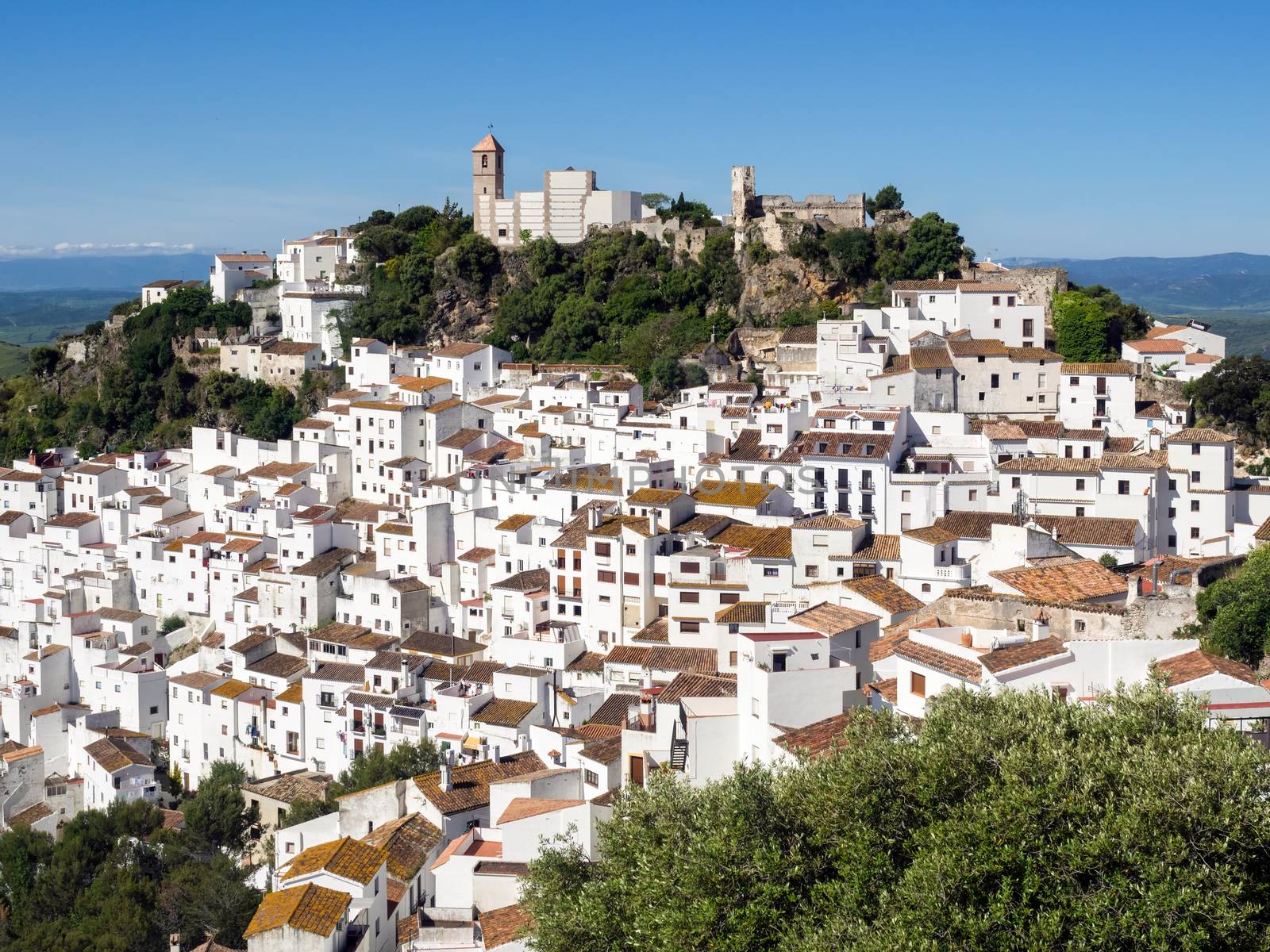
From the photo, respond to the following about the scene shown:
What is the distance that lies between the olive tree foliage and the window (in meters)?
4.16

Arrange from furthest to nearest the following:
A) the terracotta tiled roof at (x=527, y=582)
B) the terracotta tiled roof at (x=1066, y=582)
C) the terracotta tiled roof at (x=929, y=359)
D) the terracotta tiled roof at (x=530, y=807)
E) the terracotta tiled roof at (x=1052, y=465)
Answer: the terracotta tiled roof at (x=929, y=359)
the terracotta tiled roof at (x=527, y=582)
the terracotta tiled roof at (x=1052, y=465)
the terracotta tiled roof at (x=1066, y=582)
the terracotta tiled roof at (x=530, y=807)

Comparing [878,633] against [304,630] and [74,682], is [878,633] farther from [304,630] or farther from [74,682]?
[74,682]

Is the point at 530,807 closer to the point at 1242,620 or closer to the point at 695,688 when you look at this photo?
the point at 695,688

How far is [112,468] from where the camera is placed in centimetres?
4678

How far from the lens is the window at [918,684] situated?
19984 millimetres

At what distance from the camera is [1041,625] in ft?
72.6

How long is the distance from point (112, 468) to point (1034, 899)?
134 feet

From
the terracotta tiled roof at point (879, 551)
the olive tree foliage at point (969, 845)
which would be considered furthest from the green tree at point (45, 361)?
the olive tree foliage at point (969, 845)

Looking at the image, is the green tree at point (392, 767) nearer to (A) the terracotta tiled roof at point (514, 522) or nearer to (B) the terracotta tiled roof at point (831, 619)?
(A) the terracotta tiled roof at point (514, 522)

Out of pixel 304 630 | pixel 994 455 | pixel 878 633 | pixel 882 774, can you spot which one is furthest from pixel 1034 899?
pixel 304 630

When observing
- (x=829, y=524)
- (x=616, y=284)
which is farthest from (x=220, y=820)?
(x=616, y=284)

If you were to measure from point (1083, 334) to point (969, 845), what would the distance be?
31309mm

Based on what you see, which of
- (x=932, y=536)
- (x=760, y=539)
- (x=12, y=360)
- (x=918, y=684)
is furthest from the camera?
(x=12, y=360)

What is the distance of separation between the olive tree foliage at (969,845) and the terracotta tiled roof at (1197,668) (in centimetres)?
241
